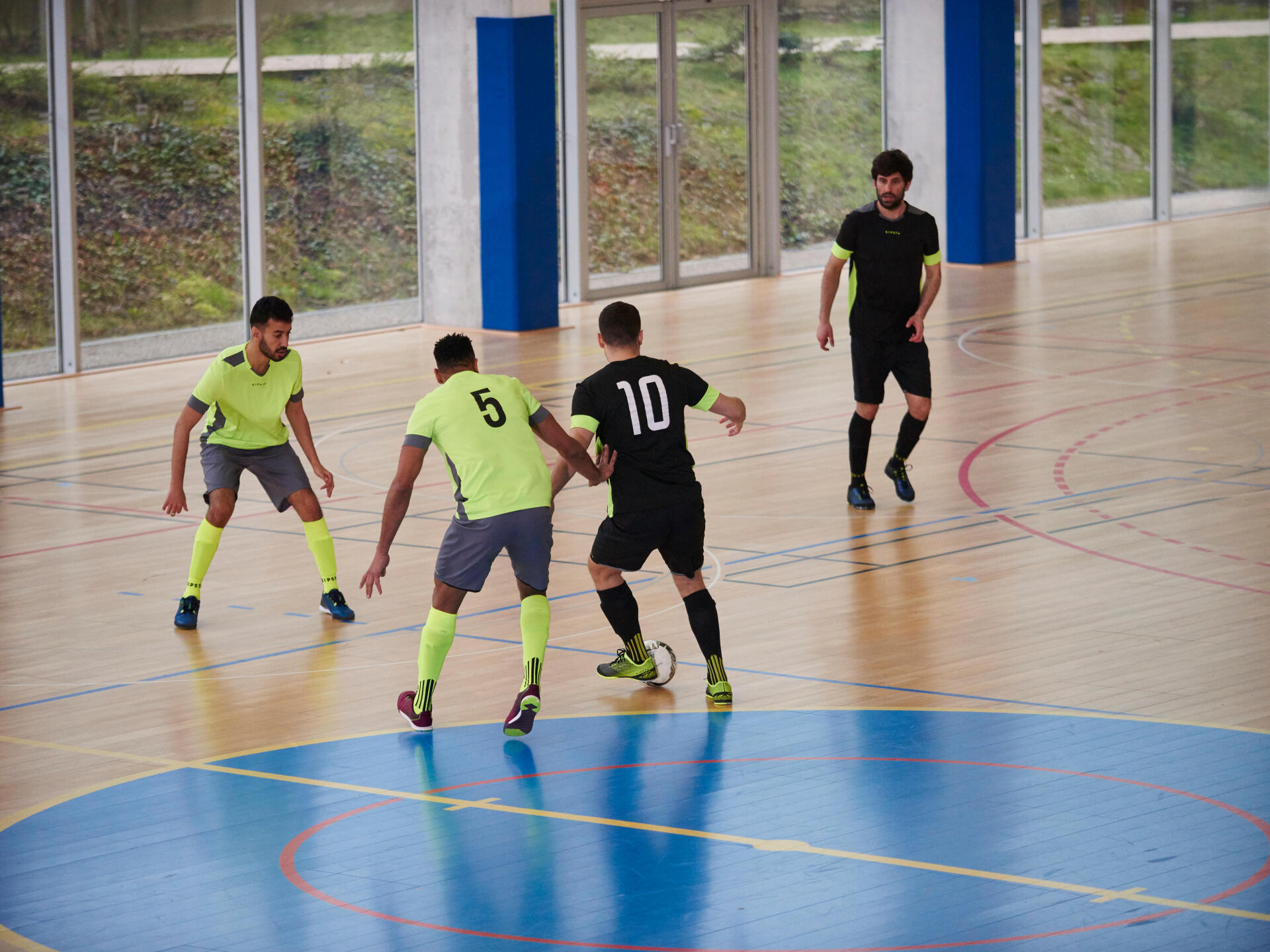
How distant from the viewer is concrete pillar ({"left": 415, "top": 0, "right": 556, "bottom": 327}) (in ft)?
65.1

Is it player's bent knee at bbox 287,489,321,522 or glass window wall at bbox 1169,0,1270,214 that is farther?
glass window wall at bbox 1169,0,1270,214

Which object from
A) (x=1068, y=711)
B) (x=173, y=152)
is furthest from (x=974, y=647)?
A: (x=173, y=152)

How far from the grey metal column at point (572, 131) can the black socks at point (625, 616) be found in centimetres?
1406

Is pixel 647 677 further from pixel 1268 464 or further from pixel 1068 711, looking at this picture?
pixel 1268 464

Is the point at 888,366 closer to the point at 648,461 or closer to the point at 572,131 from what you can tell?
the point at 648,461

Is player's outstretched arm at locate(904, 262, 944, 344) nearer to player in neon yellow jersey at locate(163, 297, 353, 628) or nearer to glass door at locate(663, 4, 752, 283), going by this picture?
player in neon yellow jersey at locate(163, 297, 353, 628)

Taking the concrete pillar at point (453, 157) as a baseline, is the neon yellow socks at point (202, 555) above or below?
below

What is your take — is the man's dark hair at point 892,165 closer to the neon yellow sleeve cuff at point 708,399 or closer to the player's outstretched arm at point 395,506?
the neon yellow sleeve cuff at point 708,399

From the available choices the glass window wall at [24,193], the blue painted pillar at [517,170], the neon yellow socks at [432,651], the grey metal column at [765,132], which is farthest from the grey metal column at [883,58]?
the neon yellow socks at [432,651]

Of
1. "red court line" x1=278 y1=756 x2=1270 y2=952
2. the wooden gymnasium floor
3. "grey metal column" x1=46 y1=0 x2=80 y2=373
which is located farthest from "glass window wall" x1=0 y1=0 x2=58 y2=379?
"red court line" x1=278 y1=756 x2=1270 y2=952

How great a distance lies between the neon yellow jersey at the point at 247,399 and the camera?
9203mm

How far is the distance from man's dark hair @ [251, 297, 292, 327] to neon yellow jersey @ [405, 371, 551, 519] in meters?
1.86

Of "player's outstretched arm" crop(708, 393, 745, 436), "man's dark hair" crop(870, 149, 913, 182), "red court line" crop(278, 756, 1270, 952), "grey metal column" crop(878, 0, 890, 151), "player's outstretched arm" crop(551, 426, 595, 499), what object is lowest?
"red court line" crop(278, 756, 1270, 952)

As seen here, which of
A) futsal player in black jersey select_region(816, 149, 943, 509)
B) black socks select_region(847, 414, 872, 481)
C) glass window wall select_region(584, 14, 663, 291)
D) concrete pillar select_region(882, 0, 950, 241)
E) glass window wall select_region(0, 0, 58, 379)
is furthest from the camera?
concrete pillar select_region(882, 0, 950, 241)
